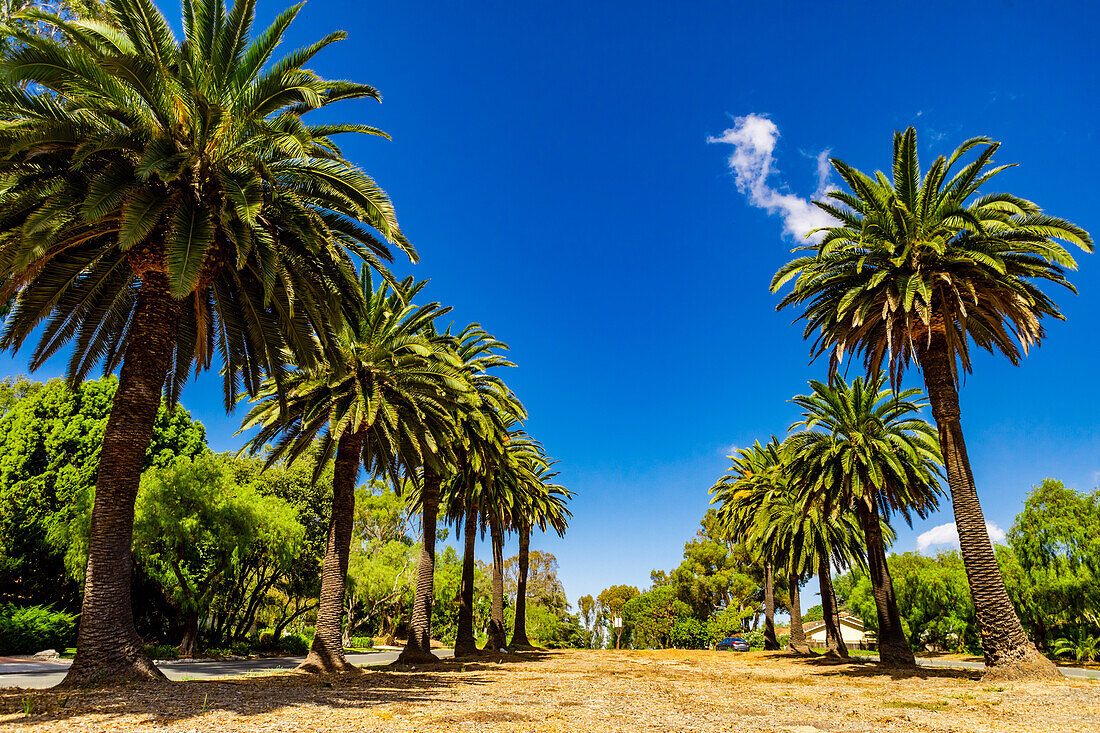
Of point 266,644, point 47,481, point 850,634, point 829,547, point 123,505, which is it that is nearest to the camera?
point 123,505

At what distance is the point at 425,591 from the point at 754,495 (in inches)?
941

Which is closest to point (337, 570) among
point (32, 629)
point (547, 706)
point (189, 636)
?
point (547, 706)

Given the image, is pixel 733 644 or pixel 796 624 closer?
pixel 796 624

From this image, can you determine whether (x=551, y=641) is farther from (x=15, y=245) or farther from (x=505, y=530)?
(x=15, y=245)

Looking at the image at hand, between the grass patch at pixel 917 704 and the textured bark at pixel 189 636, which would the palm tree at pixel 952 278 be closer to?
the grass patch at pixel 917 704

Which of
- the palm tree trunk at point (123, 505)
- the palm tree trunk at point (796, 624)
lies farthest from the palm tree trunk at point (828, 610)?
the palm tree trunk at point (123, 505)

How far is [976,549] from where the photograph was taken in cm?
1727

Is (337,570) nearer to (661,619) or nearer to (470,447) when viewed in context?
(470,447)

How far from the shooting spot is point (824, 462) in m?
24.1

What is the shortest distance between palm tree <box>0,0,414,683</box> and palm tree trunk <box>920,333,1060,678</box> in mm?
16402

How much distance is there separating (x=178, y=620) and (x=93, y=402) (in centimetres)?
1192

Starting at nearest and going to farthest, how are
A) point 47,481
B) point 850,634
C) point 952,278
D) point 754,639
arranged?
point 952,278 → point 47,481 → point 754,639 → point 850,634

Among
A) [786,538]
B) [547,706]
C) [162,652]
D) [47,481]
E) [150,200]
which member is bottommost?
[162,652]

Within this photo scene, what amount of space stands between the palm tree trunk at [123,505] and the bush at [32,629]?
18.0m
